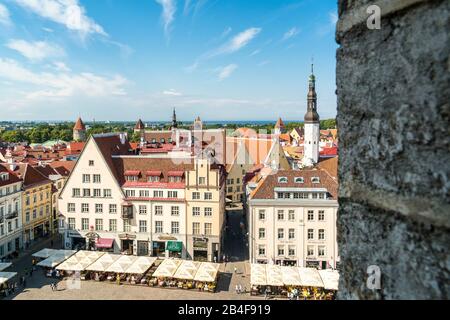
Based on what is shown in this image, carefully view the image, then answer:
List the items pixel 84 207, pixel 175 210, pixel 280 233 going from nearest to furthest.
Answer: pixel 280 233
pixel 175 210
pixel 84 207

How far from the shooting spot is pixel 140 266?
28.9m

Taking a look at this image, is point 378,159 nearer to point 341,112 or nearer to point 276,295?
point 341,112

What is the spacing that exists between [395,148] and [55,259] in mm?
33588

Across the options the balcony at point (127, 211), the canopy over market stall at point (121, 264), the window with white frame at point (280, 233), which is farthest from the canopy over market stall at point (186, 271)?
the balcony at point (127, 211)

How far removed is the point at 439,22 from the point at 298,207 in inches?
1227

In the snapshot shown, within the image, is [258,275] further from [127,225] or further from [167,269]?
[127,225]

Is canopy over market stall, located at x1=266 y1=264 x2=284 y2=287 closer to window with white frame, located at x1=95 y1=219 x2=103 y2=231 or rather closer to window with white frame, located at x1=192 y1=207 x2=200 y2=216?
window with white frame, located at x1=192 y1=207 x2=200 y2=216

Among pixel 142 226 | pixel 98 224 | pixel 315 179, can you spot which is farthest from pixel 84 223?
pixel 315 179

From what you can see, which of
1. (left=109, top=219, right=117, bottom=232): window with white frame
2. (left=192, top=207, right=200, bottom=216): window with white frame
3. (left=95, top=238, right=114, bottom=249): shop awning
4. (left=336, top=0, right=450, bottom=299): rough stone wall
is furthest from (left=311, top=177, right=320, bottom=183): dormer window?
(left=336, top=0, right=450, bottom=299): rough stone wall

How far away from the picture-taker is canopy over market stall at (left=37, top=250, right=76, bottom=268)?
98.4ft

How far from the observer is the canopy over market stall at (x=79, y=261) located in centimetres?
2897

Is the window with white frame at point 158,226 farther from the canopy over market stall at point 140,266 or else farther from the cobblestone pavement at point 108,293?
the cobblestone pavement at point 108,293

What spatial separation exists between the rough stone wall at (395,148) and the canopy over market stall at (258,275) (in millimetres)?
25161

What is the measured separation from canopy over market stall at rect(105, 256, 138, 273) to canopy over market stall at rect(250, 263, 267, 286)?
9637 mm
